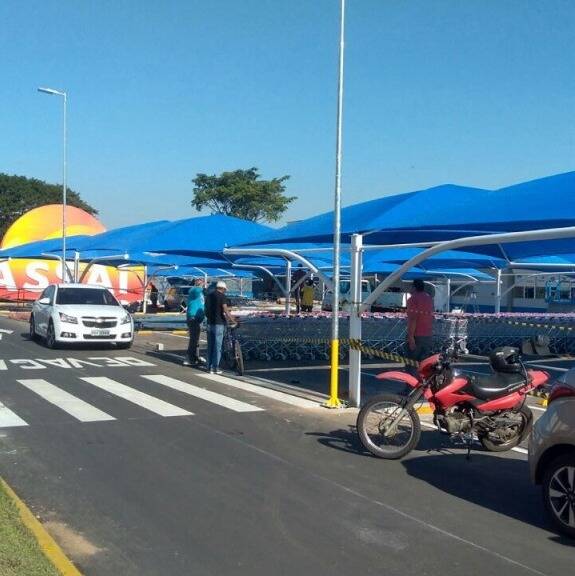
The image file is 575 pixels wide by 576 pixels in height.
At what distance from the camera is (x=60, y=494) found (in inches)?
259

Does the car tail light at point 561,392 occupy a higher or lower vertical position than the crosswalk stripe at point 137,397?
higher

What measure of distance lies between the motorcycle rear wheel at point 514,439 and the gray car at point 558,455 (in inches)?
84.6

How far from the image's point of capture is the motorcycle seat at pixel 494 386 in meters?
8.00

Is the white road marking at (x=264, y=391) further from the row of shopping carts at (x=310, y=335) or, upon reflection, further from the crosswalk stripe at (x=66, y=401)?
the crosswalk stripe at (x=66, y=401)

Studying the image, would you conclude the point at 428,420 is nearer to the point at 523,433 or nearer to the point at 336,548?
the point at 523,433

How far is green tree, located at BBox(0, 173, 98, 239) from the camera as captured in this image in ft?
256

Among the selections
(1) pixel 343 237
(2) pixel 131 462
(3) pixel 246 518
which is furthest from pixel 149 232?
(3) pixel 246 518

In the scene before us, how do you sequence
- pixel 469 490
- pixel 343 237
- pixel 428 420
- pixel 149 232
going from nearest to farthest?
pixel 469 490 < pixel 428 420 < pixel 343 237 < pixel 149 232

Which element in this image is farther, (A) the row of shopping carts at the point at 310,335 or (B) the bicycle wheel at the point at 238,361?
(A) the row of shopping carts at the point at 310,335

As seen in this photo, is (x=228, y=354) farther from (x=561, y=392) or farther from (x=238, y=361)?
(x=561, y=392)

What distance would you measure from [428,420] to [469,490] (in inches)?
139

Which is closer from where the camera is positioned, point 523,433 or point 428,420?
point 523,433

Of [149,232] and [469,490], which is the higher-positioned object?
[149,232]

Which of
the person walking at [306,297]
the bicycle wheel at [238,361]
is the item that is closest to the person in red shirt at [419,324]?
the bicycle wheel at [238,361]
